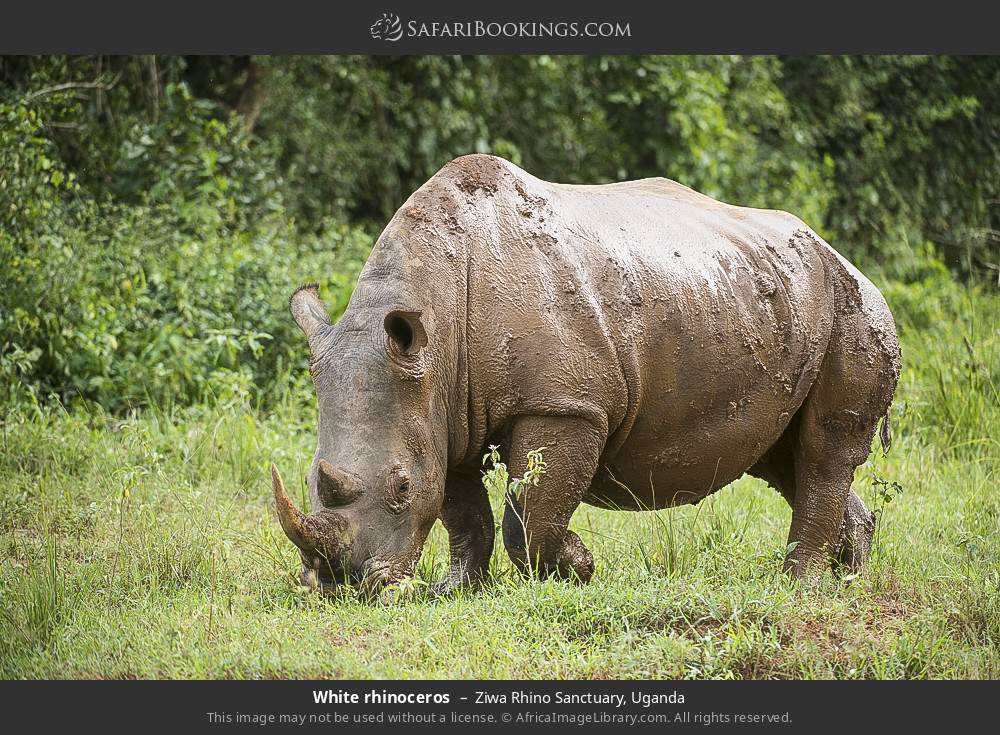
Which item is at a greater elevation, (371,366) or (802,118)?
(802,118)

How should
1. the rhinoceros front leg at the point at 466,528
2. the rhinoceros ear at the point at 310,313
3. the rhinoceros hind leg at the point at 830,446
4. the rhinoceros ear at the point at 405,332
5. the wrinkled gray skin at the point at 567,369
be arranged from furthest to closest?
the rhinoceros hind leg at the point at 830,446, the rhinoceros front leg at the point at 466,528, the rhinoceros ear at the point at 310,313, the wrinkled gray skin at the point at 567,369, the rhinoceros ear at the point at 405,332

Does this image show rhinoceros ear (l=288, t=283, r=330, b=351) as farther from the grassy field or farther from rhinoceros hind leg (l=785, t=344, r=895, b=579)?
rhinoceros hind leg (l=785, t=344, r=895, b=579)

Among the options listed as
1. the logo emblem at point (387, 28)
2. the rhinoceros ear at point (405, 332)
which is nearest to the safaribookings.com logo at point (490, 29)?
the logo emblem at point (387, 28)

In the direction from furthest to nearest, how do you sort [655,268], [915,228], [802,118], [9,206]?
[802,118]
[915,228]
[9,206]
[655,268]

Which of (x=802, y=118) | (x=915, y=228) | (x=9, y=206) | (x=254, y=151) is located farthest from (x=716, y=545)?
(x=802, y=118)

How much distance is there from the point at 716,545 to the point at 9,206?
5.60 meters

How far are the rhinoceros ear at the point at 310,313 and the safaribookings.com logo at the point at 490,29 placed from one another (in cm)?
123

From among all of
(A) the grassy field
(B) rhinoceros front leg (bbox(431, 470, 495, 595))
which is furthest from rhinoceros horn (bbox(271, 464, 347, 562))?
(B) rhinoceros front leg (bbox(431, 470, 495, 595))

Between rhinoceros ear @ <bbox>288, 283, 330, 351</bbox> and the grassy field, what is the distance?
1.07m

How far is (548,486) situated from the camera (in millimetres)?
5062

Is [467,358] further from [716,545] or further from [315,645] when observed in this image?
[716,545]

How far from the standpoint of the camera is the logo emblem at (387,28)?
5.73 metres

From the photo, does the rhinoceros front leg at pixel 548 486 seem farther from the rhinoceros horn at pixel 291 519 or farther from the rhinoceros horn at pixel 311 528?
the rhinoceros horn at pixel 291 519
